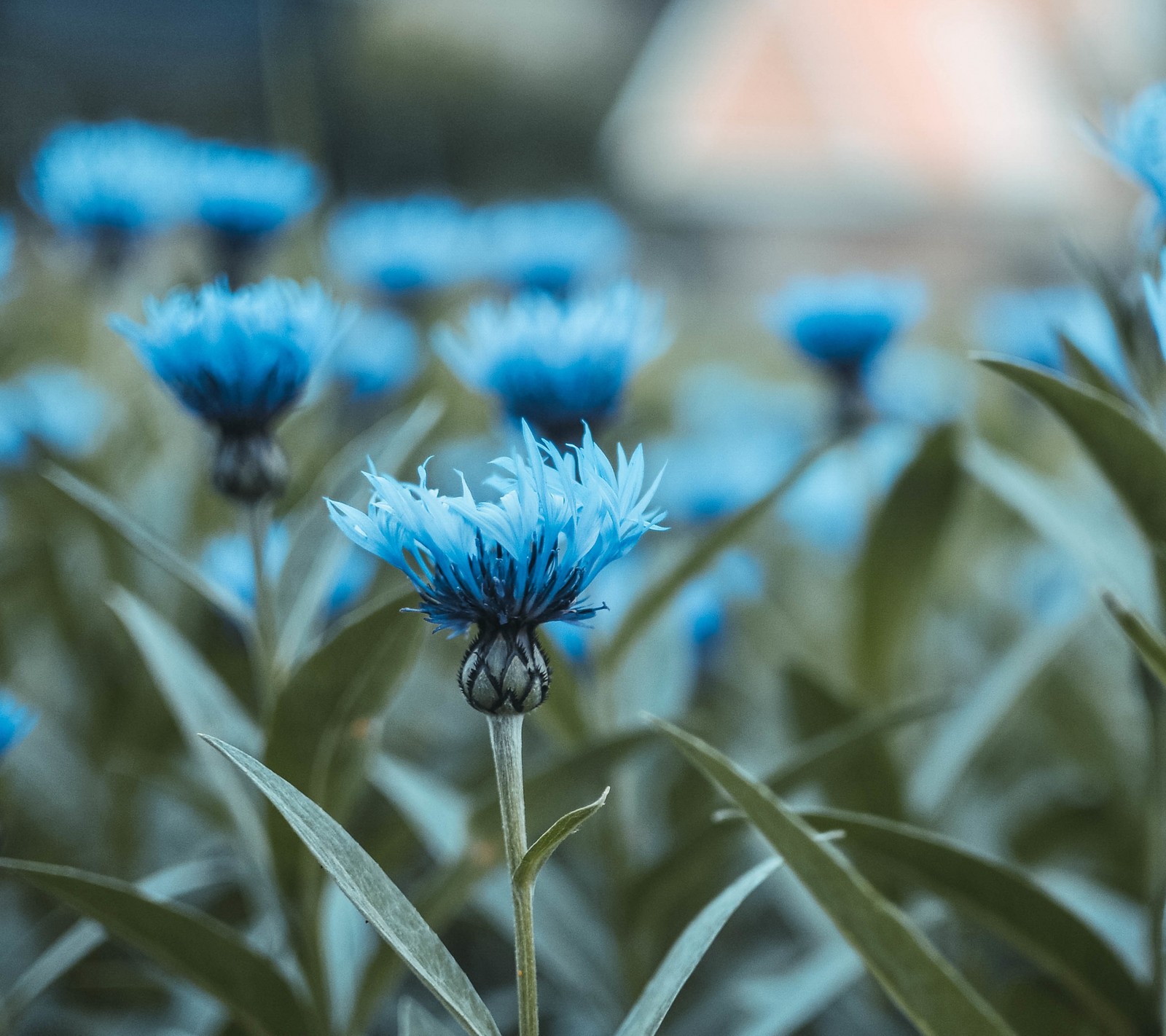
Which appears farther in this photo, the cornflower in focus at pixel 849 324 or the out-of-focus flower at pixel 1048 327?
the cornflower in focus at pixel 849 324

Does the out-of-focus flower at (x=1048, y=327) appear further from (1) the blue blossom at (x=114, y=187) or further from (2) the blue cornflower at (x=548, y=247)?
(1) the blue blossom at (x=114, y=187)

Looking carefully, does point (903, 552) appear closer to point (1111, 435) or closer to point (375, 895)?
point (1111, 435)

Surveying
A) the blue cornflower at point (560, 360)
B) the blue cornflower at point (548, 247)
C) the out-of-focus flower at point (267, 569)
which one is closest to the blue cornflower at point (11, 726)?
the out-of-focus flower at point (267, 569)

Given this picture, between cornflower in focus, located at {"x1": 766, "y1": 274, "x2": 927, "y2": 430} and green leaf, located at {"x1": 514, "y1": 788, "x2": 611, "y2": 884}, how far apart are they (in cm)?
60

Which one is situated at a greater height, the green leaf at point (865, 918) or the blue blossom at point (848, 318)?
the blue blossom at point (848, 318)

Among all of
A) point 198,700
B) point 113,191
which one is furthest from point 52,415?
point 198,700

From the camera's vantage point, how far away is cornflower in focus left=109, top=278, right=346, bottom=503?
0.51m

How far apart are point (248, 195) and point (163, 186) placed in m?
0.12

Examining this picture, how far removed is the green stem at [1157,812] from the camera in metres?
0.50

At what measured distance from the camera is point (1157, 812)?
0.54 meters

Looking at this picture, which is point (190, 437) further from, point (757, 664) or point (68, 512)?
point (757, 664)

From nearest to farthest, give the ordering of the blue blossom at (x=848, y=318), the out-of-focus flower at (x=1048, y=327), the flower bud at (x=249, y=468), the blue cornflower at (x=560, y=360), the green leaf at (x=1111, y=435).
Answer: the green leaf at (x=1111, y=435) < the flower bud at (x=249, y=468) < the blue cornflower at (x=560, y=360) < the out-of-focus flower at (x=1048, y=327) < the blue blossom at (x=848, y=318)

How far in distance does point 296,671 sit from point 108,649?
18.0 inches

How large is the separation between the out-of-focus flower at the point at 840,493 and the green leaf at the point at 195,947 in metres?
0.72
